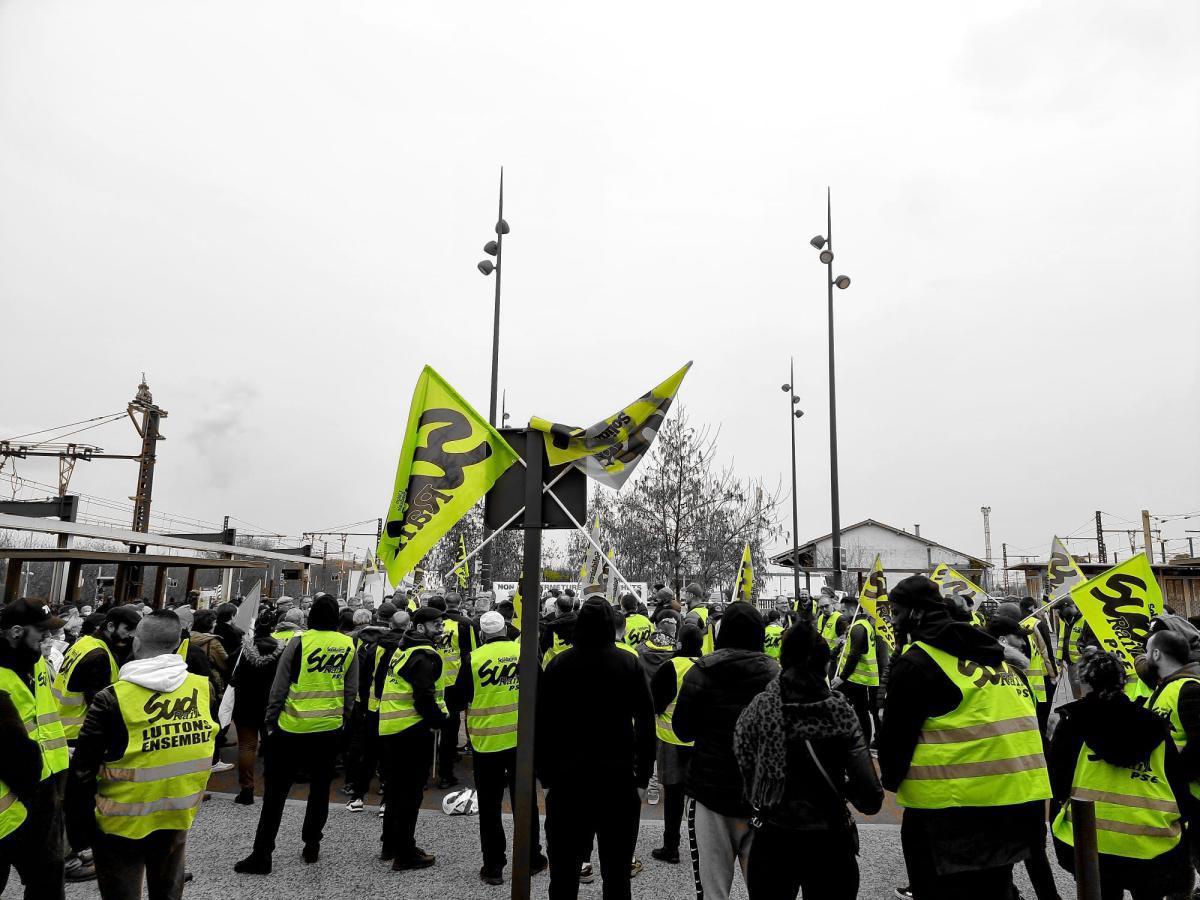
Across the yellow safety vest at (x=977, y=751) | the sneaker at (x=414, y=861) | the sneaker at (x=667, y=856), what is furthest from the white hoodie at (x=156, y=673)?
the sneaker at (x=667, y=856)

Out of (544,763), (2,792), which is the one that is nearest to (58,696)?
(2,792)

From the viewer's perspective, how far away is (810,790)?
137 inches

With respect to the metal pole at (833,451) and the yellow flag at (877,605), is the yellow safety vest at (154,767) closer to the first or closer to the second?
the yellow flag at (877,605)

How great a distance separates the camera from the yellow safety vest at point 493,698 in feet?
19.6

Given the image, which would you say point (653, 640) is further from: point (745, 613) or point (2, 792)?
point (2, 792)

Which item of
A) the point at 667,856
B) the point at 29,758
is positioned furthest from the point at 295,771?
the point at 667,856

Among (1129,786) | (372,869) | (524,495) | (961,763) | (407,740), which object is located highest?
(524,495)

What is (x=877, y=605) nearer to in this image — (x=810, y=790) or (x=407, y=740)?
(x=407, y=740)

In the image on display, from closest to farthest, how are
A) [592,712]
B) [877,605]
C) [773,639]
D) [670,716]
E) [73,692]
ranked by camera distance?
[592,712] < [73,692] < [670,716] < [773,639] < [877,605]

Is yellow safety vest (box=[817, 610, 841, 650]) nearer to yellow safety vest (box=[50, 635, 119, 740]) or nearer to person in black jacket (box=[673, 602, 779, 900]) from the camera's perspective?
person in black jacket (box=[673, 602, 779, 900])

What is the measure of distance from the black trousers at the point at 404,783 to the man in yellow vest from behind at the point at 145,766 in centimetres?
206

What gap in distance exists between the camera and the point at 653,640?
7.77 m


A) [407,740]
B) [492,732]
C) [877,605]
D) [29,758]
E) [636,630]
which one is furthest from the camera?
[877,605]

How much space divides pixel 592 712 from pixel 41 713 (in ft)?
10.6
